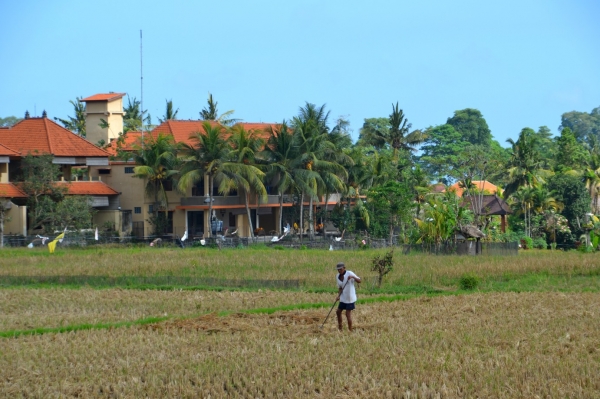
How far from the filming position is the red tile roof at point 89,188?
39.6 meters

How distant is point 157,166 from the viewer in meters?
39.7

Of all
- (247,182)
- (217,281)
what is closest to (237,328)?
(217,281)

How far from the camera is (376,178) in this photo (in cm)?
4581

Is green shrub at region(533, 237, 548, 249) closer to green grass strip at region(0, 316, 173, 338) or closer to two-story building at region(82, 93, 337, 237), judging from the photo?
two-story building at region(82, 93, 337, 237)

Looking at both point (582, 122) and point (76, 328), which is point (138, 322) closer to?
point (76, 328)

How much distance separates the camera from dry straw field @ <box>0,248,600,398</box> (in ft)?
36.4

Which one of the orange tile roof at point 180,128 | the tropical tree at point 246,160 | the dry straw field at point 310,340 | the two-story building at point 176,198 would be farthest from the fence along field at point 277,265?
the orange tile roof at point 180,128

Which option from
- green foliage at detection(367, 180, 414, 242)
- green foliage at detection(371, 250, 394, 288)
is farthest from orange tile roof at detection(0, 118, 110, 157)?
green foliage at detection(371, 250, 394, 288)

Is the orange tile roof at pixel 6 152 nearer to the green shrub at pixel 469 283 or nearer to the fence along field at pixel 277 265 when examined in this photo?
the fence along field at pixel 277 265

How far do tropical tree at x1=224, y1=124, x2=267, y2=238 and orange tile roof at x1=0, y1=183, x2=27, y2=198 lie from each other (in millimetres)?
9132

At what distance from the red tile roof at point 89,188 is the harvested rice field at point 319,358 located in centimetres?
2452

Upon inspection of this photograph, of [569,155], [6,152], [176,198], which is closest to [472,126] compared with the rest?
[569,155]

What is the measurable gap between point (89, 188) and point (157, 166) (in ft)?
11.9

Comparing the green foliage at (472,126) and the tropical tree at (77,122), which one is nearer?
the tropical tree at (77,122)
